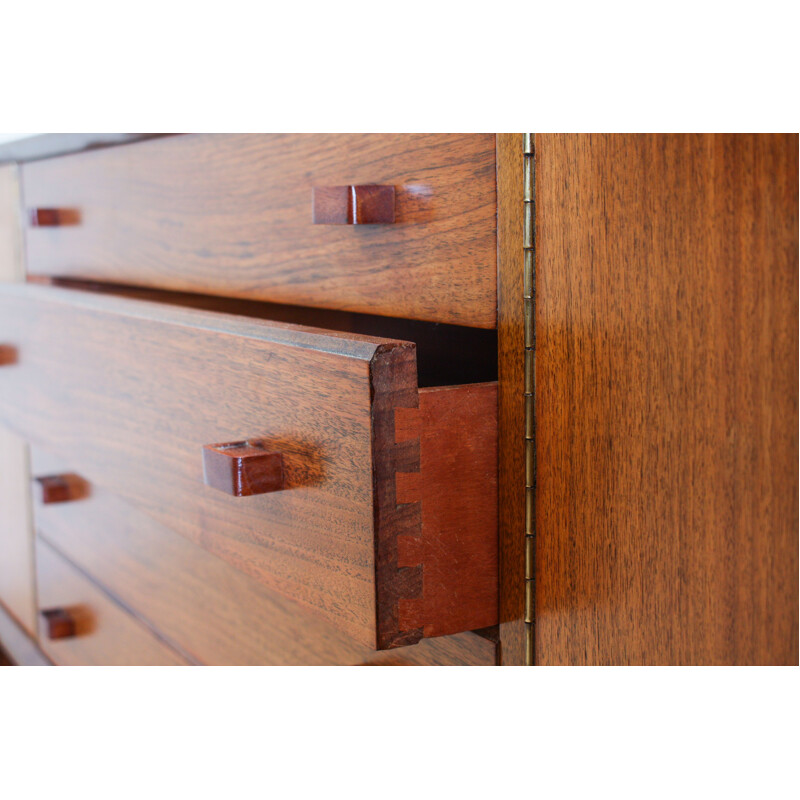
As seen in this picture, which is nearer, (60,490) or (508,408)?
(508,408)

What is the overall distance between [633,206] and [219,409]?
0.27 metres

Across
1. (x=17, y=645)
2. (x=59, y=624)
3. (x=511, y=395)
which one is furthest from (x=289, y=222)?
(x=17, y=645)

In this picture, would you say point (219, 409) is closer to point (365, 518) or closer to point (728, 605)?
point (365, 518)

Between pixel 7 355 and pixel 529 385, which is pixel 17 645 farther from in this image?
pixel 529 385

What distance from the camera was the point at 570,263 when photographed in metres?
0.56

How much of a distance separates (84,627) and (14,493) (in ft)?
0.82

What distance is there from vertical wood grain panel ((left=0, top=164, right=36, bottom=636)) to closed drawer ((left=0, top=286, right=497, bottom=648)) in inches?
19.6

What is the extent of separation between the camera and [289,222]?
0.71 m

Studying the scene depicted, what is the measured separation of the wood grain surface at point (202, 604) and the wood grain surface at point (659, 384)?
9 centimetres

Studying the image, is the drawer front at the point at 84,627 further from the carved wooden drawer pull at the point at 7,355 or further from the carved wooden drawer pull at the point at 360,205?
the carved wooden drawer pull at the point at 360,205

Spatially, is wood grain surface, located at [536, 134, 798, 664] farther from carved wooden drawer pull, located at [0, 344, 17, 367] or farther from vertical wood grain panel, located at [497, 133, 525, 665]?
carved wooden drawer pull, located at [0, 344, 17, 367]

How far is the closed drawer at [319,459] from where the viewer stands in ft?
1.60

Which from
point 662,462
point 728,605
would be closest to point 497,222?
point 662,462

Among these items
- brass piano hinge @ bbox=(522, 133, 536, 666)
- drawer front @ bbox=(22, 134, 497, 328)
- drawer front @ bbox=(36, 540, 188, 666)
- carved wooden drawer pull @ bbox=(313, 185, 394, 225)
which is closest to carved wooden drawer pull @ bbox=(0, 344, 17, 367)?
drawer front @ bbox=(22, 134, 497, 328)
